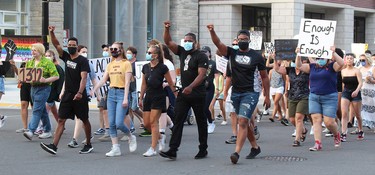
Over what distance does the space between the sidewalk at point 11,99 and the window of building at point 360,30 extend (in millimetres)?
24812

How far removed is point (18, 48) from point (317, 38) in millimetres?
8553

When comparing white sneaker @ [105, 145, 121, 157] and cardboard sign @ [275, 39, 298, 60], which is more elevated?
cardboard sign @ [275, 39, 298, 60]

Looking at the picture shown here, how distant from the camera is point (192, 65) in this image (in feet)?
37.1

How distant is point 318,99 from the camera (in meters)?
12.7

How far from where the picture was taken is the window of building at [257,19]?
133 feet

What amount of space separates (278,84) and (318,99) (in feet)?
19.8

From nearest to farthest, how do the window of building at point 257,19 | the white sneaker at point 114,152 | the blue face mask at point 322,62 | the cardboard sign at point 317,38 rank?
the white sneaker at point 114,152 → the cardboard sign at point 317,38 → the blue face mask at point 322,62 → the window of building at point 257,19

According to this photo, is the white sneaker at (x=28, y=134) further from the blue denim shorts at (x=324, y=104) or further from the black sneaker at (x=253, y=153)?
the blue denim shorts at (x=324, y=104)

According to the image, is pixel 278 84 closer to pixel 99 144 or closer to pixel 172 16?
pixel 99 144

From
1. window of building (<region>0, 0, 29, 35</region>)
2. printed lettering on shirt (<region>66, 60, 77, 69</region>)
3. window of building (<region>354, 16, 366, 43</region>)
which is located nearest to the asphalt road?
printed lettering on shirt (<region>66, 60, 77, 69</region>)

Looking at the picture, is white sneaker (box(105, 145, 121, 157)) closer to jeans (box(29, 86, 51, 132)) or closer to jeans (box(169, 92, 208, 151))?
jeans (box(169, 92, 208, 151))

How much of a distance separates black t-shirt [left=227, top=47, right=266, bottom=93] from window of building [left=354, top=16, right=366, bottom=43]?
38808 millimetres

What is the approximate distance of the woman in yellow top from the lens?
38.7 feet

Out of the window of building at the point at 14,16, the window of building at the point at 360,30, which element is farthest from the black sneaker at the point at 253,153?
the window of building at the point at 360,30
